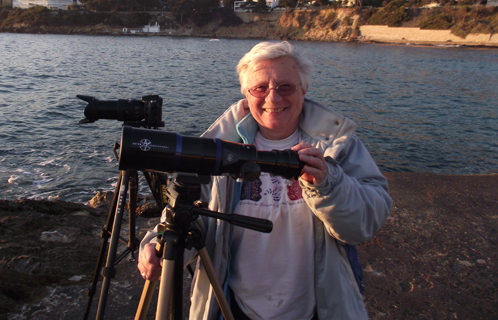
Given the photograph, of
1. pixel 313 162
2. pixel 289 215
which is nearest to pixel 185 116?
pixel 289 215

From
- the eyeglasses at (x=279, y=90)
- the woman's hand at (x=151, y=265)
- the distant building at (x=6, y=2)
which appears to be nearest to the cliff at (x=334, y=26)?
the distant building at (x=6, y=2)

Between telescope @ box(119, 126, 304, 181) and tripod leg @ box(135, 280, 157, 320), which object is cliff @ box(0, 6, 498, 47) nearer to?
telescope @ box(119, 126, 304, 181)

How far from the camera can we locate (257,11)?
101m

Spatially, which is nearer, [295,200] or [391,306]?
[295,200]

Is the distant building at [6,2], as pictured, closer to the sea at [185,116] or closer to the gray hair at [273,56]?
the sea at [185,116]

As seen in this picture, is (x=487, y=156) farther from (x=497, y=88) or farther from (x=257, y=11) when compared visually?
(x=257, y=11)

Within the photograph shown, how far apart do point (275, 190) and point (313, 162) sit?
0.51 m

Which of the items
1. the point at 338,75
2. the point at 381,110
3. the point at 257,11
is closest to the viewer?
the point at 381,110

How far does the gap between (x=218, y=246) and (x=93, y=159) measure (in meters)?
8.58

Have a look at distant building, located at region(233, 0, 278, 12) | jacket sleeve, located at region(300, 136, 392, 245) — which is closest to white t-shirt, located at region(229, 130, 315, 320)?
jacket sleeve, located at region(300, 136, 392, 245)

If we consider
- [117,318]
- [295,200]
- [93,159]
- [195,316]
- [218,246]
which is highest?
[295,200]

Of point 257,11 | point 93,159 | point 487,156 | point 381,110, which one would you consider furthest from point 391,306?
point 257,11

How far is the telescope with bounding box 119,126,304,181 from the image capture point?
4.08ft

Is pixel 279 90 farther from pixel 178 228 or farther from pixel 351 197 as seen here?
pixel 178 228
